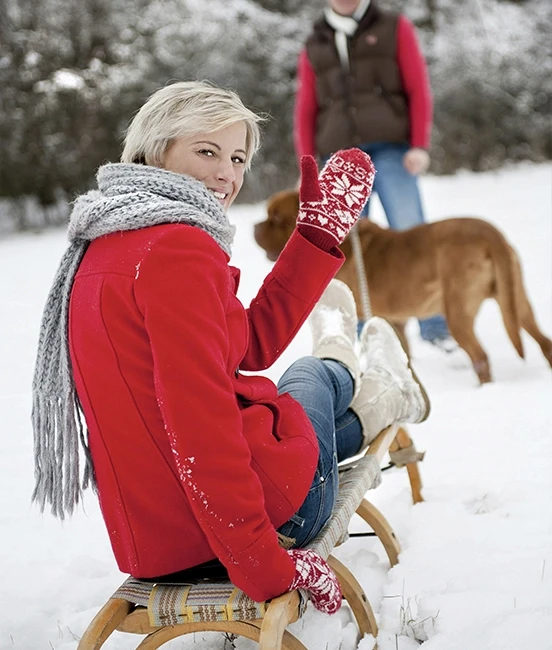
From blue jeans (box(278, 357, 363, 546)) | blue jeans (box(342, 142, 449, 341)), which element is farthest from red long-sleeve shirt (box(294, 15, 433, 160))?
blue jeans (box(278, 357, 363, 546))

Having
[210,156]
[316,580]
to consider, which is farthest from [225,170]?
[316,580]

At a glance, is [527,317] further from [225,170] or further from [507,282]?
[225,170]

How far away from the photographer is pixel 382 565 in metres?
2.12

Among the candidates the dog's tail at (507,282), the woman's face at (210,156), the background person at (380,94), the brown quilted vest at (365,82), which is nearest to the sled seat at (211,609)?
the woman's face at (210,156)

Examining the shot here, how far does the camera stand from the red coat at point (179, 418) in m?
1.25

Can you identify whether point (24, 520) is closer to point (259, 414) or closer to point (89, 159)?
point (259, 414)

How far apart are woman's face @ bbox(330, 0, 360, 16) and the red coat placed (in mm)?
3172

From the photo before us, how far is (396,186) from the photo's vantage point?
169 inches

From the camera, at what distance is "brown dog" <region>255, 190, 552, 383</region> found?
3471mm

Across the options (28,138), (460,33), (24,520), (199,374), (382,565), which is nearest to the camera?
(199,374)

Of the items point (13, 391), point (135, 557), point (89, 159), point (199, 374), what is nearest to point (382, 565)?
point (135, 557)

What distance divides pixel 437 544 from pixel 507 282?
1.70 m

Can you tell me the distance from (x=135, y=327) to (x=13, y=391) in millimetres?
3019

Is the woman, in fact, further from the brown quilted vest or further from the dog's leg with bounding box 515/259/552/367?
the brown quilted vest
